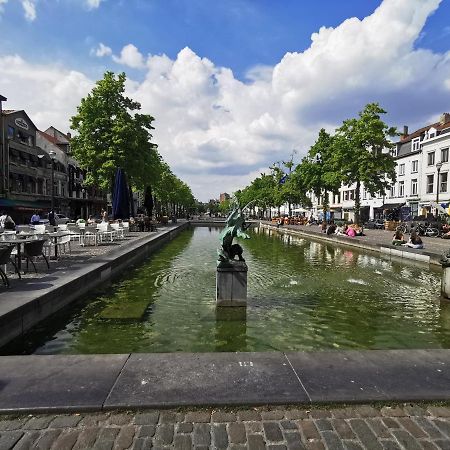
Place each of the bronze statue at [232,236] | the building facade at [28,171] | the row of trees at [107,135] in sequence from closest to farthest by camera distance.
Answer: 1. the bronze statue at [232,236]
2. the row of trees at [107,135]
3. the building facade at [28,171]

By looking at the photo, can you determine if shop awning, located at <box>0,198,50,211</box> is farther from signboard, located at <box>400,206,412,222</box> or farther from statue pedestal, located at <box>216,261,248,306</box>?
signboard, located at <box>400,206,412,222</box>

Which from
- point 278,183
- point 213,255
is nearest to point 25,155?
point 213,255

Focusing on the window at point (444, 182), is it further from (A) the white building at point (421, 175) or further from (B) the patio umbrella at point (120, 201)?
(B) the patio umbrella at point (120, 201)

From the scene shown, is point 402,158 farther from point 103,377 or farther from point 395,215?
point 103,377

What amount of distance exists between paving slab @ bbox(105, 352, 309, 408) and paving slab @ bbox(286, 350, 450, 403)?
0.75 feet

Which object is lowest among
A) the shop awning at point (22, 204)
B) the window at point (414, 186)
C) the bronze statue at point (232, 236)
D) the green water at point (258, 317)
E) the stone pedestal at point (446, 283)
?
the green water at point (258, 317)

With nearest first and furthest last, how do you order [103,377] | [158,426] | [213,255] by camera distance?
[158,426], [103,377], [213,255]

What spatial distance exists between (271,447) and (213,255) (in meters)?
14.8

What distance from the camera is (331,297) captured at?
9.53 meters

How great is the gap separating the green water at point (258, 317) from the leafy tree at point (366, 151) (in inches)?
919

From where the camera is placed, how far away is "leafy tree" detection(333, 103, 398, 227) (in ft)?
111

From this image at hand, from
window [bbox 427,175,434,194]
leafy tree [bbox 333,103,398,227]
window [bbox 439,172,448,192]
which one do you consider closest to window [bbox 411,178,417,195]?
window [bbox 427,175,434,194]

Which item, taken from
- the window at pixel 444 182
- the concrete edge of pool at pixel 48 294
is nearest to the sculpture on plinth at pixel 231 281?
the concrete edge of pool at pixel 48 294

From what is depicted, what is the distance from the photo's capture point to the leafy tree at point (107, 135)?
32.2 metres
